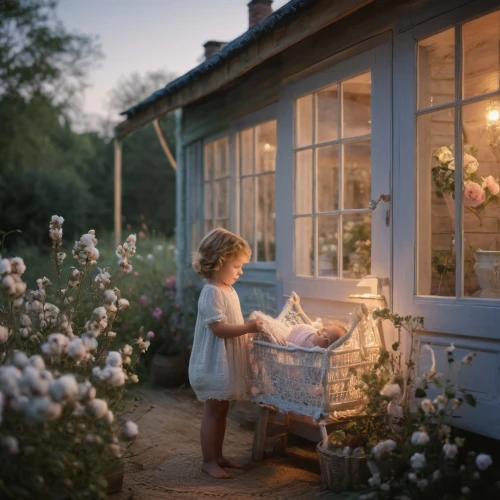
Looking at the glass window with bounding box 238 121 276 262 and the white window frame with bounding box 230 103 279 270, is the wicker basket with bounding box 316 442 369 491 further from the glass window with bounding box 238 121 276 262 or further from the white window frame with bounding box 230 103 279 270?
the glass window with bounding box 238 121 276 262

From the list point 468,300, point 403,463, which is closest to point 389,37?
point 468,300

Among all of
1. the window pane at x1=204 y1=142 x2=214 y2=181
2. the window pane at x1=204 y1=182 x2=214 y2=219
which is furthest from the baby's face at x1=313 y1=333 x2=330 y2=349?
the window pane at x1=204 y1=142 x2=214 y2=181

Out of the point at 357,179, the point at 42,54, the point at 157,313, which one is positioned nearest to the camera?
the point at 157,313

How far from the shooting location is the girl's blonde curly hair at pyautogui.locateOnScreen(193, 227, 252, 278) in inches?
158

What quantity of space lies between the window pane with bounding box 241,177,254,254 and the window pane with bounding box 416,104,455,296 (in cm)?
261

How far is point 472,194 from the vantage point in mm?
3762

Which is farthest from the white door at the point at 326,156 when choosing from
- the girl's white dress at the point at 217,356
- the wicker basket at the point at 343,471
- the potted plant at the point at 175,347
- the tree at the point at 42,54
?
the tree at the point at 42,54

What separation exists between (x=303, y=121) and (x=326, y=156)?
133cm

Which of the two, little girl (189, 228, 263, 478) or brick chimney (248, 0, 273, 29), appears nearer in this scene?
little girl (189, 228, 263, 478)

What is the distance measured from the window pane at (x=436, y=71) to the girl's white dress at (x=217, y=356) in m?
1.71

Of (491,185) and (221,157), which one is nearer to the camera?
(491,185)

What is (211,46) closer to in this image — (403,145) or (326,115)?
(326,115)

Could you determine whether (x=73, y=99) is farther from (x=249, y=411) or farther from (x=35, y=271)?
(x=249, y=411)

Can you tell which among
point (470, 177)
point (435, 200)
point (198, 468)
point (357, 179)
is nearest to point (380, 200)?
point (435, 200)
